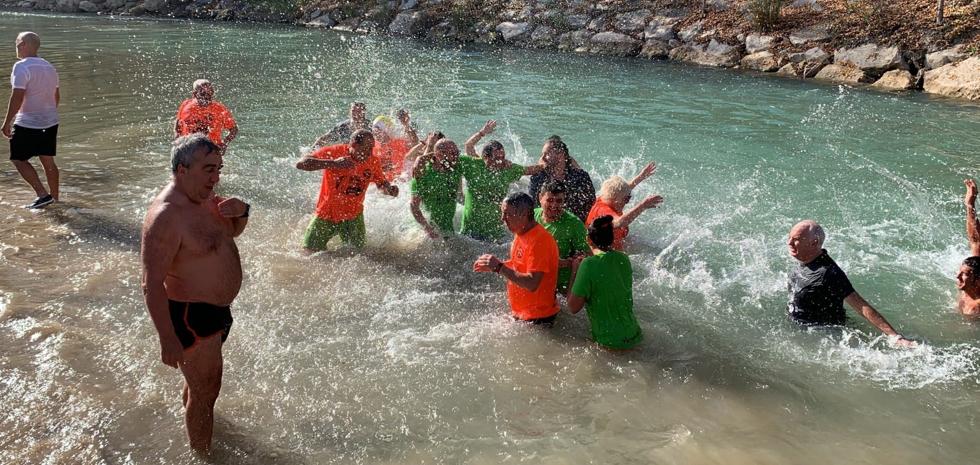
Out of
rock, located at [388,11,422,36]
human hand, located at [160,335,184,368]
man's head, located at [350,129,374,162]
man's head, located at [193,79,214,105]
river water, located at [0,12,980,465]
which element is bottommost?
river water, located at [0,12,980,465]

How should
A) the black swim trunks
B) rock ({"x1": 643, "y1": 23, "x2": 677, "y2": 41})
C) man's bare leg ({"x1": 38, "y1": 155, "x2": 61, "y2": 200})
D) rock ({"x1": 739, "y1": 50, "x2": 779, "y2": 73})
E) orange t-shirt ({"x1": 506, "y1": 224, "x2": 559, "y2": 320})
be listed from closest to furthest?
the black swim trunks < orange t-shirt ({"x1": 506, "y1": 224, "x2": 559, "y2": 320}) < man's bare leg ({"x1": 38, "y1": 155, "x2": 61, "y2": 200}) < rock ({"x1": 739, "y1": 50, "x2": 779, "y2": 73}) < rock ({"x1": 643, "y1": 23, "x2": 677, "y2": 41})

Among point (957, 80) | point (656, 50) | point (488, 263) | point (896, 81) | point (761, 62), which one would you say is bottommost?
point (488, 263)

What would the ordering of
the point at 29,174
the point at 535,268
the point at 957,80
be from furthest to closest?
the point at 957,80 → the point at 29,174 → the point at 535,268

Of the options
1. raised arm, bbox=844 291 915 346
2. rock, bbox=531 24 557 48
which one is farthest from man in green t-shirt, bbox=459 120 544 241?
rock, bbox=531 24 557 48

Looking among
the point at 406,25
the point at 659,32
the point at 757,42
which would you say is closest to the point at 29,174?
the point at 757,42

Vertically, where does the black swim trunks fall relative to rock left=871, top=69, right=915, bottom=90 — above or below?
below

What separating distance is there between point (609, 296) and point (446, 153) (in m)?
2.54

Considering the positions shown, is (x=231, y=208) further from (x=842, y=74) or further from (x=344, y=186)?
(x=842, y=74)

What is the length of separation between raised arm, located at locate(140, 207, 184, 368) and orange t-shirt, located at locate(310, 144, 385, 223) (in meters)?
A: 3.06

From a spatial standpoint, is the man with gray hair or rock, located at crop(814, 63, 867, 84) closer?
the man with gray hair

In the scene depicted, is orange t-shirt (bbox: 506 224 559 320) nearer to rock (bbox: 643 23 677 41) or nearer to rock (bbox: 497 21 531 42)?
rock (bbox: 643 23 677 41)

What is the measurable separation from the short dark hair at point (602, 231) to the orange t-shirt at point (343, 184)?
Answer: 2.65 m

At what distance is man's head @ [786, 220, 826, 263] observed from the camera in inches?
202

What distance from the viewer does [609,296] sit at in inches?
182
